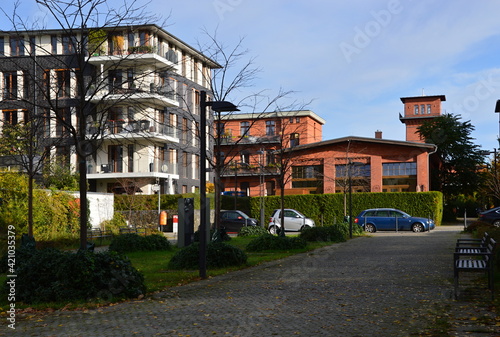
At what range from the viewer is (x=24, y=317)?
8.29 meters

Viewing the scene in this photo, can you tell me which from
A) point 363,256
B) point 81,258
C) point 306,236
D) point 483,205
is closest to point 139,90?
point 81,258

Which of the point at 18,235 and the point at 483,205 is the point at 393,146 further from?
the point at 18,235

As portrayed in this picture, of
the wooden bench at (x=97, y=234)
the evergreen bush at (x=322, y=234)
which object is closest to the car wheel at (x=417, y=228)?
the evergreen bush at (x=322, y=234)

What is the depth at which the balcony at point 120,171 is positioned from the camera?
4647cm

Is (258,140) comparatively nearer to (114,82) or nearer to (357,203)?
(357,203)

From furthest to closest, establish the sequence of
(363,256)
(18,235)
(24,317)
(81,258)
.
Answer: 1. (18,235)
2. (363,256)
3. (81,258)
4. (24,317)

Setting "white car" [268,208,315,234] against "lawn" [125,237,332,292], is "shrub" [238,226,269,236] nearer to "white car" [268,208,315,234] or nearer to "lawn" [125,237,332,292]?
"white car" [268,208,315,234]

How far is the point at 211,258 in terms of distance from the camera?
1431cm

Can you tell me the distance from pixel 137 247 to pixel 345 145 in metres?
35.3

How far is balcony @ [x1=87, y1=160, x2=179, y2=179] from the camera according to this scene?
1829 inches

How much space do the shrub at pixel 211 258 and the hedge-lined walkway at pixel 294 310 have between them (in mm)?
981

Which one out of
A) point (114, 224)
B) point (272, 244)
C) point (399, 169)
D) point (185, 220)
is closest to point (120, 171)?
point (114, 224)

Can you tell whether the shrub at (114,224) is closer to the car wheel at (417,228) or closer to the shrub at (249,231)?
the shrub at (249,231)

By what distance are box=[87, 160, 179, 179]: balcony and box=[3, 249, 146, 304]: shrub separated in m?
36.7
